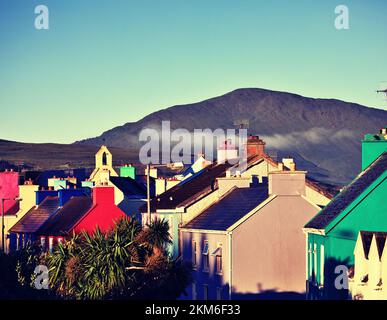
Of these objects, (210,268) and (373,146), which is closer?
(373,146)

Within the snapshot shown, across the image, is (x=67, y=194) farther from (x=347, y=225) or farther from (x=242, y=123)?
(x=347, y=225)

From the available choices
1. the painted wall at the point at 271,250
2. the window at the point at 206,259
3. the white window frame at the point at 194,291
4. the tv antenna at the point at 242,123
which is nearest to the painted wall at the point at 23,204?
the tv antenna at the point at 242,123

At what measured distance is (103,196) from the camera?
3046 inches

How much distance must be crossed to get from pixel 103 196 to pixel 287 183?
21.2m

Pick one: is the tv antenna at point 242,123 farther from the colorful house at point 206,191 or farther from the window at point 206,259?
the window at point 206,259

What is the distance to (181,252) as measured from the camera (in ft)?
213

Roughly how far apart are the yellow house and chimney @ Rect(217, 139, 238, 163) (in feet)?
134

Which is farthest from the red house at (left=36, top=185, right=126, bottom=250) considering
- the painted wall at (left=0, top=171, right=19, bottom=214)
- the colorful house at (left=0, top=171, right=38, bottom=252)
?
the painted wall at (left=0, top=171, right=19, bottom=214)

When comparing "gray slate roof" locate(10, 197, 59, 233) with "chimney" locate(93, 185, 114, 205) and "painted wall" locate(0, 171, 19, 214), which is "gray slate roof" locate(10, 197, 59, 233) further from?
"painted wall" locate(0, 171, 19, 214)

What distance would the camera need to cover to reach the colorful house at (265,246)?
5691 centimetres

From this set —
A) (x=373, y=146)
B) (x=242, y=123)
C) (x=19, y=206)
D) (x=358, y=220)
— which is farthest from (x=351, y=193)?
(x=19, y=206)

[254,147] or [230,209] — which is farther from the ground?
[254,147]
